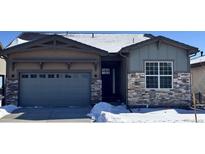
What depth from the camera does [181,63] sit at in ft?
53.8

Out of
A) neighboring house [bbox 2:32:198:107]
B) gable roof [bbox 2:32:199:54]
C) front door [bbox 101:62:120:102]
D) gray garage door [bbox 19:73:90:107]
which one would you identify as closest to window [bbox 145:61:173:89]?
neighboring house [bbox 2:32:198:107]

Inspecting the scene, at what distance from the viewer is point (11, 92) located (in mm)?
16500

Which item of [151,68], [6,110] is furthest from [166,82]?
[6,110]

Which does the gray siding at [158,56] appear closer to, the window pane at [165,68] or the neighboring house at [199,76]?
the window pane at [165,68]

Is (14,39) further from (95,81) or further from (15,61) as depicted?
(95,81)

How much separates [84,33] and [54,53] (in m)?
6.99

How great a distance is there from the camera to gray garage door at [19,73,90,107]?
1666cm

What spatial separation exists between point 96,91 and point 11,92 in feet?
16.8

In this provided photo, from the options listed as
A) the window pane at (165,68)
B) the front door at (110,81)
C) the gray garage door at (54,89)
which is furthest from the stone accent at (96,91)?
the window pane at (165,68)

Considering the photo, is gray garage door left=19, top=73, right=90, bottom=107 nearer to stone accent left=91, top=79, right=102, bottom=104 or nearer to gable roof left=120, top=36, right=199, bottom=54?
stone accent left=91, top=79, right=102, bottom=104

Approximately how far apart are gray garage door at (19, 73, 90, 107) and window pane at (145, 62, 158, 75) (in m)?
3.65

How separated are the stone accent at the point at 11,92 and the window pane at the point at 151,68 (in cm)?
790
